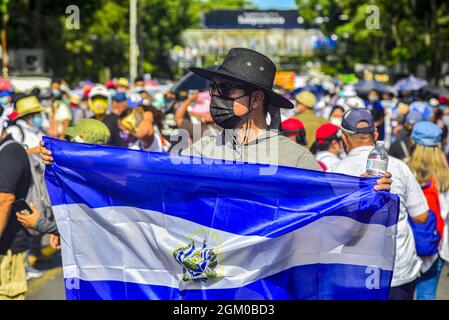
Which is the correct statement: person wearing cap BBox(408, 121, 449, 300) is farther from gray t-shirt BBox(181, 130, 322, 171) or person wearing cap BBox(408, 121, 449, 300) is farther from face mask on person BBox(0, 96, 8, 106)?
face mask on person BBox(0, 96, 8, 106)

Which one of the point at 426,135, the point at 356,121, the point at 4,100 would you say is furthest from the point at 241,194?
the point at 4,100

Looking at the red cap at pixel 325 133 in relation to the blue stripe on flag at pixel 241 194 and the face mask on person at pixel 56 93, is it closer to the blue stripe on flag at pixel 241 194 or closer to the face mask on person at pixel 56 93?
the blue stripe on flag at pixel 241 194

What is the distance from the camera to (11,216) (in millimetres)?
5938

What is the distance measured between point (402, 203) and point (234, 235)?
1.73 metres

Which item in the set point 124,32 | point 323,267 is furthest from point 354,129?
point 124,32

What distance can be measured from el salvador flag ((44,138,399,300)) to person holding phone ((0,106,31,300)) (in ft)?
4.57

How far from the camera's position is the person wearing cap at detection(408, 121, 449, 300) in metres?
6.53

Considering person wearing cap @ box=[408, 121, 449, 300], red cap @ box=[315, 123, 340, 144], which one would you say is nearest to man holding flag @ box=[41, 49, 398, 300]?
person wearing cap @ box=[408, 121, 449, 300]

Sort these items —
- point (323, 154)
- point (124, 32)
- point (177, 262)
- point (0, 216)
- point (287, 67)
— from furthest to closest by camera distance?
A: point (287, 67)
point (124, 32)
point (323, 154)
point (0, 216)
point (177, 262)

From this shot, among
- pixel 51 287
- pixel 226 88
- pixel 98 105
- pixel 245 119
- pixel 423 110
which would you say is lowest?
pixel 51 287

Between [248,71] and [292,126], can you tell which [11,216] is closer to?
[248,71]

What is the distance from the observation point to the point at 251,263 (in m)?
4.34
